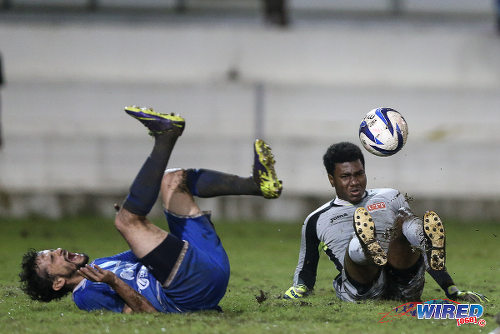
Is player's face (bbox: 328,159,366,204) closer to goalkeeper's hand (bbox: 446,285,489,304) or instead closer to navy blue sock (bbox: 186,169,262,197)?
goalkeeper's hand (bbox: 446,285,489,304)

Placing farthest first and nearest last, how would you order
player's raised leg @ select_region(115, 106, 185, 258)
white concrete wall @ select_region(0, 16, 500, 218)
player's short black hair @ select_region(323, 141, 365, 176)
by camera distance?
white concrete wall @ select_region(0, 16, 500, 218) → player's short black hair @ select_region(323, 141, 365, 176) → player's raised leg @ select_region(115, 106, 185, 258)

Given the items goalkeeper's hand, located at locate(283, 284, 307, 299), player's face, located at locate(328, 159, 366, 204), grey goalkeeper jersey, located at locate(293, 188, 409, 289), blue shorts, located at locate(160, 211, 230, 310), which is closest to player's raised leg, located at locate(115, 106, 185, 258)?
blue shorts, located at locate(160, 211, 230, 310)

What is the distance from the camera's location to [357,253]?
6.20 m

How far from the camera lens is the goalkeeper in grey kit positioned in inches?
239

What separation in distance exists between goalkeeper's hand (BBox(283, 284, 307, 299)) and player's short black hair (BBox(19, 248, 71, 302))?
1.78 m

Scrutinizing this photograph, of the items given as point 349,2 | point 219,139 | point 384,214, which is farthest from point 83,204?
point 384,214

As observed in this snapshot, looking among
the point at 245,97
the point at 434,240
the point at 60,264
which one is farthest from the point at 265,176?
the point at 245,97

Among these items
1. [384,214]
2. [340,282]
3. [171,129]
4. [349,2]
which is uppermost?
[349,2]

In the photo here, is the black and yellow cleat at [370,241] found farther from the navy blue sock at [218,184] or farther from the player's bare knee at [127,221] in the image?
the player's bare knee at [127,221]

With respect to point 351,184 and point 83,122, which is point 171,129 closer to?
point 351,184

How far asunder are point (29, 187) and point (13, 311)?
851 cm

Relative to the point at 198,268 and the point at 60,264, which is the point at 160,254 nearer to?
the point at 198,268

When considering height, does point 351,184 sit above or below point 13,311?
above

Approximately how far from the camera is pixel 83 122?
15.2 metres
